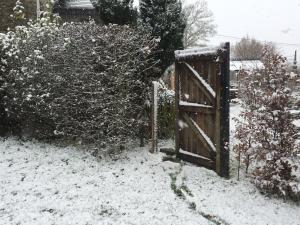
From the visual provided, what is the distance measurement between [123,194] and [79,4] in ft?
52.9

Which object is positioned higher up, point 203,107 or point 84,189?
point 203,107

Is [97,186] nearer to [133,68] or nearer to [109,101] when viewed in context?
[109,101]

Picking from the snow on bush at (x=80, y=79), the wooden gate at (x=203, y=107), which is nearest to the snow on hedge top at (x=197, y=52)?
the wooden gate at (x=203, y=107)

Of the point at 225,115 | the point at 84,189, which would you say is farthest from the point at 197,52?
the point at 84,189

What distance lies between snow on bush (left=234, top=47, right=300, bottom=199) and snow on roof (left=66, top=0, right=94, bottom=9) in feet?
50.0

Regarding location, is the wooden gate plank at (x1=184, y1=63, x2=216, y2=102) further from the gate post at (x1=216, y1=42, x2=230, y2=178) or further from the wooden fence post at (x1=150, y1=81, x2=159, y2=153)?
the wooden fence post at (x1=150, y1=81, x2=159, y2=153)

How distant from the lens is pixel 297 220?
18.4ft

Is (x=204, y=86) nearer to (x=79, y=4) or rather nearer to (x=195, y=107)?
(x=195, y=107)

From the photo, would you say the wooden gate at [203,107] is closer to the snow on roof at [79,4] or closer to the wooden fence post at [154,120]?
the wooden fence post at [154,120]

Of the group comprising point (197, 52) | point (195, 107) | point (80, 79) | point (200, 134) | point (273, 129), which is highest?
point (197, 52)

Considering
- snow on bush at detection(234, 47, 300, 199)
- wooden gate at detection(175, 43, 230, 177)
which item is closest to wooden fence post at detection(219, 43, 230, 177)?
wooden gate at detection(175, 43, 230, 177)

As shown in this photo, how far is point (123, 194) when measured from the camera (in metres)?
6.39

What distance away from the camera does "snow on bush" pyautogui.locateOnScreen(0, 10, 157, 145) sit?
308 inches

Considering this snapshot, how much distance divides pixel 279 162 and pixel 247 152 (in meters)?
0.62
